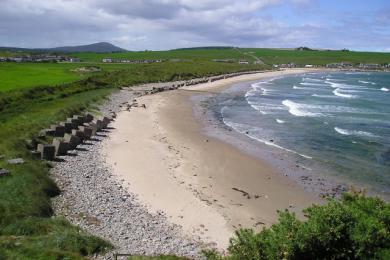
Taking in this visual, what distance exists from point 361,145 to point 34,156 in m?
21.2

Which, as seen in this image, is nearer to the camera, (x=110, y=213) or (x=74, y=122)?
(x=110, y=213)

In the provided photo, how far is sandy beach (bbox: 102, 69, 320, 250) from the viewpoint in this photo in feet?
56.5

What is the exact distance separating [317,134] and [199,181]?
1610cm

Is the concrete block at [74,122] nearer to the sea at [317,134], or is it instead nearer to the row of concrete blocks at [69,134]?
the row of concrete blocks at [69,134]

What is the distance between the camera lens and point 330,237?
879 cm

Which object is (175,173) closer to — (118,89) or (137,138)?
(137,138)

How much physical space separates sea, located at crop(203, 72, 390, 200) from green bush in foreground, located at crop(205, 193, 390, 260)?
1309cm

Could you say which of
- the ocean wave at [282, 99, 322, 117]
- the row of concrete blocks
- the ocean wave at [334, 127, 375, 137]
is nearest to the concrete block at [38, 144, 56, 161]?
the row of concrete blocks

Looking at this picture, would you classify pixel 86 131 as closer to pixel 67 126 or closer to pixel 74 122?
pixel 67 126

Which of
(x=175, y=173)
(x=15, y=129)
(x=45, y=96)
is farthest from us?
(x=45, y=96)

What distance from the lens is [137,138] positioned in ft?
100

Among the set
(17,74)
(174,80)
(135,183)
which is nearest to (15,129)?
(135,183)

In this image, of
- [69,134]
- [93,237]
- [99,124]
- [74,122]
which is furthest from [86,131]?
[93,237]

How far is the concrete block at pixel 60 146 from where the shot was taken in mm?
23152
